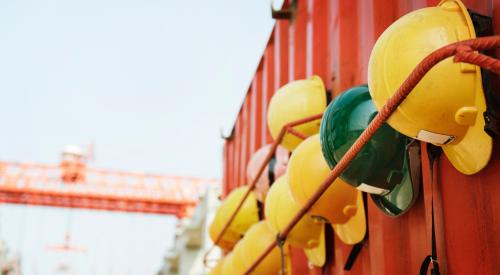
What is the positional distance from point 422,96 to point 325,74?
1779mm

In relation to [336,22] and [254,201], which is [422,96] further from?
[254,201]

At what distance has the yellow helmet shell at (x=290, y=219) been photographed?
9.32 ft

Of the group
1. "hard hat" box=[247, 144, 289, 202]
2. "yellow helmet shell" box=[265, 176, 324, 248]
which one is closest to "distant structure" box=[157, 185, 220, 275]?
"hard hat" box=[247, 144, 289, 202]

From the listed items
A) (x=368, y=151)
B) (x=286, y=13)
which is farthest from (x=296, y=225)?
(x=286, y=13)

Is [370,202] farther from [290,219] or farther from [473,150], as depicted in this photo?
[473,150]

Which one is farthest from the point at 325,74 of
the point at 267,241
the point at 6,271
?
the point at 6,271

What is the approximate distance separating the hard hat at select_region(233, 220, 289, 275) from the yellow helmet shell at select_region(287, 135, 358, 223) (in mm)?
978

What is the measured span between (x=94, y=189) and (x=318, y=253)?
974 inches

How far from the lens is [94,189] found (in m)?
26.6

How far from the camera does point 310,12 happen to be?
150 inches

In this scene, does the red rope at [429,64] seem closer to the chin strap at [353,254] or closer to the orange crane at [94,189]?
the chin strap at [353,254]

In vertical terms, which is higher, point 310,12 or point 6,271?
point 310,12

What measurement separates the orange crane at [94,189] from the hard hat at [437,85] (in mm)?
24691

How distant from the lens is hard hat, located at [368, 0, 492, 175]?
157 cm
